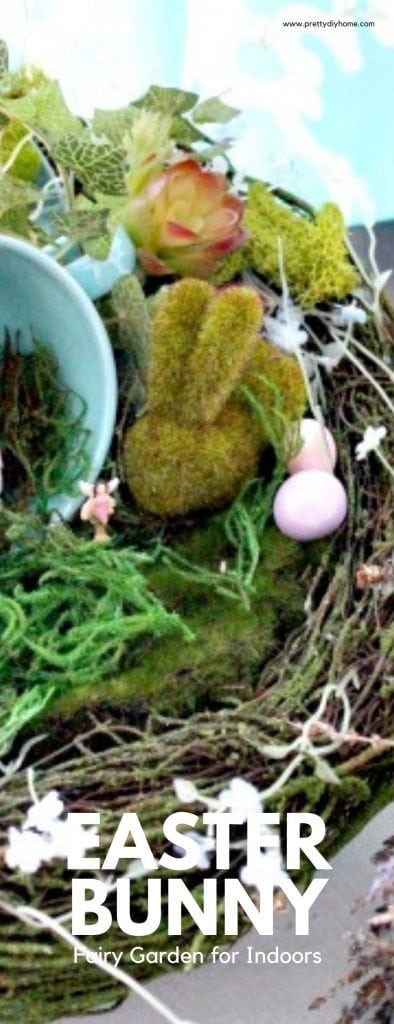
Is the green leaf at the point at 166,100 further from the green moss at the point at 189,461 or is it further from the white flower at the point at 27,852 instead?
the white flower at the point at 27,852

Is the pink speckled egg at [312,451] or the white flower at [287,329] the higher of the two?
the white flower at [287,329]

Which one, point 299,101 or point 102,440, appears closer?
point 102,440

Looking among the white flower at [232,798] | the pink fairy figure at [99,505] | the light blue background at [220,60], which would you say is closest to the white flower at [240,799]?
the white flower at [232,798]

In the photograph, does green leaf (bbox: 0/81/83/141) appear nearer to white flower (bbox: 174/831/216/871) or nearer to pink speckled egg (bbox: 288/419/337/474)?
pink speckled egg (bbox: 288/419/337/474)

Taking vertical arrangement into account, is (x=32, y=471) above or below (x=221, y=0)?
below

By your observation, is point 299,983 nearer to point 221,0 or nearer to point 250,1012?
point 250,1012

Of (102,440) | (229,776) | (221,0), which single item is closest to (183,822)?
(229,776)
